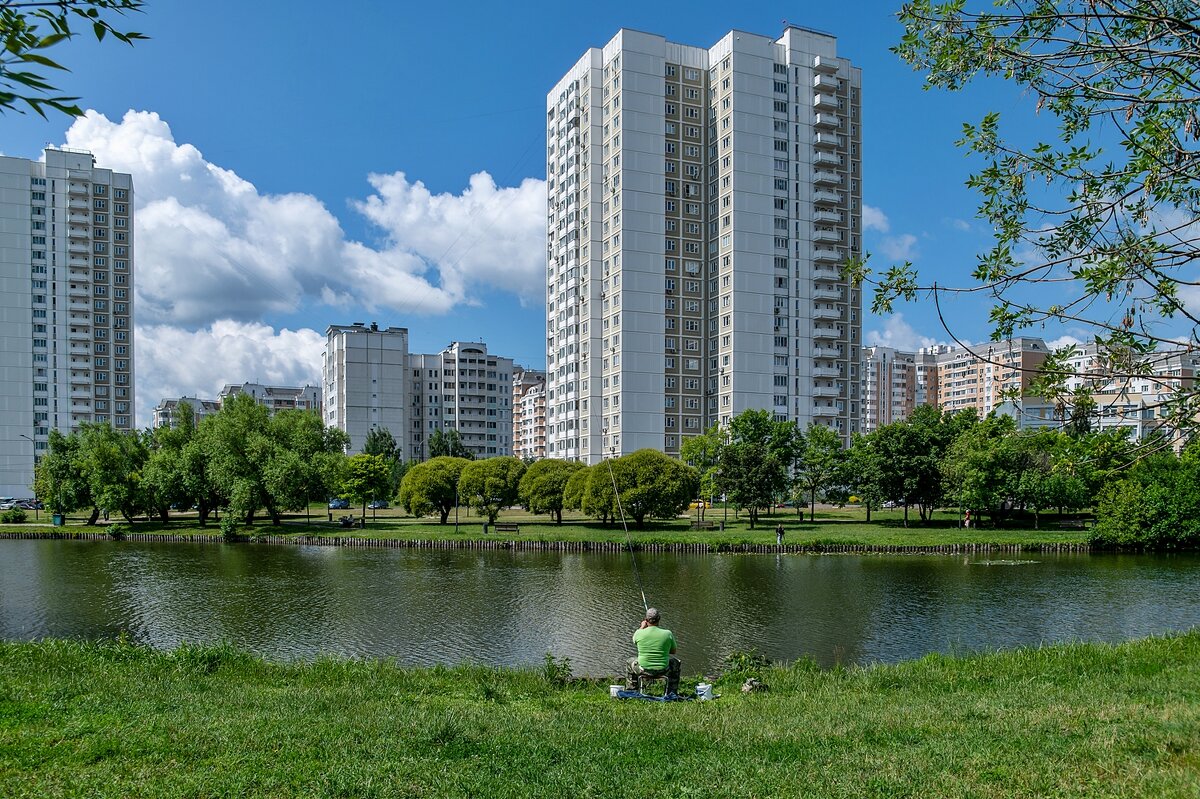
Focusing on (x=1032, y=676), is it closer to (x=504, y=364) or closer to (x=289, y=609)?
(x=289, y=609)

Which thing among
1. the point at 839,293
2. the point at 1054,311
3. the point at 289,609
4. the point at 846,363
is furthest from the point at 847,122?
the point at 1054,311

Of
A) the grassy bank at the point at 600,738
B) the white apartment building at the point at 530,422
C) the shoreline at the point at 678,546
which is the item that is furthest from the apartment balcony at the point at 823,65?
the grassy bank at the point at 600,738

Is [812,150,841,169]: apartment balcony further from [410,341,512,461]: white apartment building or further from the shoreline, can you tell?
[410,341,512,461]: white apartment building

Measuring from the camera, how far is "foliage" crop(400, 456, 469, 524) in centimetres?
6575

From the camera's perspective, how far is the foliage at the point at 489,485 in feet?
210

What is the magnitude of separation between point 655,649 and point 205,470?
6008 centimetres

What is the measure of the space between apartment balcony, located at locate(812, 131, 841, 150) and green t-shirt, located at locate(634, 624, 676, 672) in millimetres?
85038

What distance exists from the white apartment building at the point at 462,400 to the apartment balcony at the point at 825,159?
2970 inches

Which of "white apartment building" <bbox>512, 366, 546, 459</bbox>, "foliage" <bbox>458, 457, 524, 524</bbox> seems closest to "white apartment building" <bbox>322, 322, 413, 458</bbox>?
"white apartment building" <bbox>512, 366, 546, 459</bbox>

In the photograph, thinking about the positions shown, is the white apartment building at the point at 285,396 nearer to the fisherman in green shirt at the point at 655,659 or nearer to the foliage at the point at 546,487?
the foliage at the point at 546,487

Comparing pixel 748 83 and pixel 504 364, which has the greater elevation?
pixel 748 83

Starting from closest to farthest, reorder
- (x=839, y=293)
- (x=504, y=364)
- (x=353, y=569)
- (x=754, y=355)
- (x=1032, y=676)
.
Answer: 1. (x=1032, y=676)
2. (x=353, y=569)
3. (x=754, y=355)
4. (x=839, y=293)
5. (x=504, y=364)

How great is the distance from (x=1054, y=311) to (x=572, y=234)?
86.8 m

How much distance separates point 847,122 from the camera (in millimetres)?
91938
